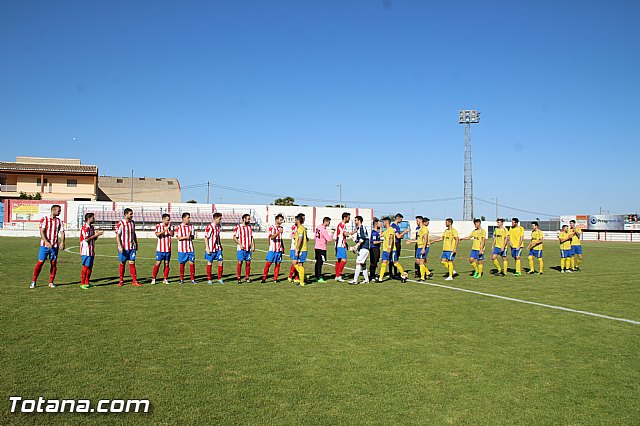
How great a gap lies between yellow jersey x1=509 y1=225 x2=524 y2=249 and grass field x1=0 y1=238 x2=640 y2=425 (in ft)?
19.2

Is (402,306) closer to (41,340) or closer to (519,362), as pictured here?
(519,362)

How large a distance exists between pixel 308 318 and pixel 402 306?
2510mm

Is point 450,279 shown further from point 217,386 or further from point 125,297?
point 217,386

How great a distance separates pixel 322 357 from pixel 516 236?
43.3ft

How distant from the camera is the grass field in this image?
4.67 m

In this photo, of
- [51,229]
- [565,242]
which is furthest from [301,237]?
[565,242]

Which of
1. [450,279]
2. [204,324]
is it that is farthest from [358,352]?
[450,279]

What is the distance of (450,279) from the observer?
1558 centimetres

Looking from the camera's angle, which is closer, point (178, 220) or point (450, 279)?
→ point (450, 279)

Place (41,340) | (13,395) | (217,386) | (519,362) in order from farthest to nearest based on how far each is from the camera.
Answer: (41,340) < (519,362) < (217,386) < (13,395)

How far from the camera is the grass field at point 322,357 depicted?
15.3ft

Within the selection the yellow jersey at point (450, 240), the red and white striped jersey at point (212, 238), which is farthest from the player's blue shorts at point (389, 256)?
the red and white striped jersey at point (212, 238)

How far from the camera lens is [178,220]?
59.7 metres

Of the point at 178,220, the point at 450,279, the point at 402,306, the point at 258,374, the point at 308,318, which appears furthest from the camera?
the point at 178,220
